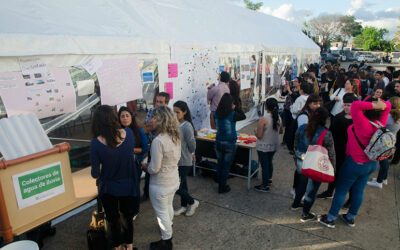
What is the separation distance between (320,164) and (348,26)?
273ft

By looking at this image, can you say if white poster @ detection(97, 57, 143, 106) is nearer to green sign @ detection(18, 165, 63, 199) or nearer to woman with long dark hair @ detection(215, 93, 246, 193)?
woman with long dark hair @ detection(215, 93, 246, 193)

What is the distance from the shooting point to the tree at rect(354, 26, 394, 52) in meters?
67.0

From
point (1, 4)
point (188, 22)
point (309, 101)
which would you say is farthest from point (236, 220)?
point (188, 22)

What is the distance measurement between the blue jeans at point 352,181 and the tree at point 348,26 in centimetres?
7636

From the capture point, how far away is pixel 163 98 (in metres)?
4.14

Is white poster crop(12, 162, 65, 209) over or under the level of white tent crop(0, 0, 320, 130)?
under

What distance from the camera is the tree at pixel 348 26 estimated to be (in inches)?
2704

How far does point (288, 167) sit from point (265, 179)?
4.22 feet

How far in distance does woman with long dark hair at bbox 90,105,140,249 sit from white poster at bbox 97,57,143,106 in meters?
1.73

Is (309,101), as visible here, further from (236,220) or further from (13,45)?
(13,45)

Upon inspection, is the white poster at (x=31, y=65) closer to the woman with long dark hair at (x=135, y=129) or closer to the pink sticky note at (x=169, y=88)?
the woman with long dark hair at (x=135, y=129)

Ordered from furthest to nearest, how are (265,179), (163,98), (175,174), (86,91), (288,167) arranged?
(288,167) < (265,179) < (163,98) < (86,91) < (175,174)

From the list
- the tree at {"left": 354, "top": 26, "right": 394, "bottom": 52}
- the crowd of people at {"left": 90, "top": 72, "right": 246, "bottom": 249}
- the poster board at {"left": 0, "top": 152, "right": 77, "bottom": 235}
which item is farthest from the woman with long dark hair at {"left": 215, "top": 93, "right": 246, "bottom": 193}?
the tree at {"left": 354, "top": 26, "right": 394, "bottom": 52}

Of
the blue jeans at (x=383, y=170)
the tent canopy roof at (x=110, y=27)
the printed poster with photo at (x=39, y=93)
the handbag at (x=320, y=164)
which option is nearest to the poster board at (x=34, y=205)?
the printed poster with photo at (x=39, y=93)
